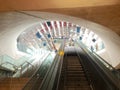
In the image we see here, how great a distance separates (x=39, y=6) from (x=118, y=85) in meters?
3.22

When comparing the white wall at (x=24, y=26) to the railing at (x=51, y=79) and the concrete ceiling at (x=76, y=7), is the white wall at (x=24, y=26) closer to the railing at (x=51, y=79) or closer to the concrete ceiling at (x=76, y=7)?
the concrete ceiling at (x=76, y=7)

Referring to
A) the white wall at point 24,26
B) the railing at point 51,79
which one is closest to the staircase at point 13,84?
the railing at point 51,79

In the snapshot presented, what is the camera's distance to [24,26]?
9.36 meters

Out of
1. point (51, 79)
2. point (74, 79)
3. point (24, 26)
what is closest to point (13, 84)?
point (51, 79)

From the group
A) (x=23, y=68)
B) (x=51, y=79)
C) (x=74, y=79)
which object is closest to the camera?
(x=51, y=79)

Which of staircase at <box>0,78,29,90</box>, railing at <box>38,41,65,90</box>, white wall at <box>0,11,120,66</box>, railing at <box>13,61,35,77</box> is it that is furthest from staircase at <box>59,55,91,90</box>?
railing at <box>13,61,35,77</box>

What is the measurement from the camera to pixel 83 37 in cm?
1591

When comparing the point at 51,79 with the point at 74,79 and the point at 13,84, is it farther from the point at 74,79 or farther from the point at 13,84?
the point at 13,84

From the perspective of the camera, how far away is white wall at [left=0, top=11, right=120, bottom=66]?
23.8 ft

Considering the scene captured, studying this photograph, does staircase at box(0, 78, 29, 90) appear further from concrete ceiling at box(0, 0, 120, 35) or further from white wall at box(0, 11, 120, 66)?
concrete ceiling at box(0, 0, 120, 35)

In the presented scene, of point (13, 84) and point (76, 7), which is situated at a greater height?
point (76, 7)

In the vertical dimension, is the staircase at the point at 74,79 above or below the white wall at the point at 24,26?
below

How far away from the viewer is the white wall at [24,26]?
7.26m

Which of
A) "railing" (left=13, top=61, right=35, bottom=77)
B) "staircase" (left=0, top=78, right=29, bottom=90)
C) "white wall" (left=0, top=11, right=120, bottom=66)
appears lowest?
"staircase" (left=0, top=78, right=29, bottom=90)
